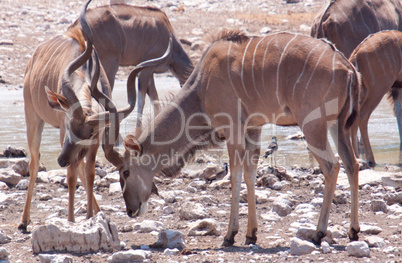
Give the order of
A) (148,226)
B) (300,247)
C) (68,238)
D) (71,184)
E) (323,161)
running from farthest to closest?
1. (71,184)
2. (148,226)
3. (323,161)
4. (68,238)
5. (300,247)

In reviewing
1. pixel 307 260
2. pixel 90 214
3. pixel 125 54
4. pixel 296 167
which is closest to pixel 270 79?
pixel 307 260

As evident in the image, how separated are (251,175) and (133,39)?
405 cm

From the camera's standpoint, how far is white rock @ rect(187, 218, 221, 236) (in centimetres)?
454

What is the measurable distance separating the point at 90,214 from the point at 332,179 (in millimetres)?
1949

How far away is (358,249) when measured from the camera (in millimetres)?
3766

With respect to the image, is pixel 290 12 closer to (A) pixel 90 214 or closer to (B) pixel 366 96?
(B) pixel 366 96

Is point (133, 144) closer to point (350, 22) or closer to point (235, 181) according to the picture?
point (235, 181)

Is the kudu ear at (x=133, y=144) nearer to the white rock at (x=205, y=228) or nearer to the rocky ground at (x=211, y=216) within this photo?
the rocky ground at (x=211, y=216)

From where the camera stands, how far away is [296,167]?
6.90 m

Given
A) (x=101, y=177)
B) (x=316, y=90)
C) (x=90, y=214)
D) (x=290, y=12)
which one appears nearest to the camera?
(x=316, y=90)

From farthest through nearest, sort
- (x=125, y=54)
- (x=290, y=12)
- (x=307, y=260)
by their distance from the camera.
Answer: (x=290, y=12) → (x=125, y=54) → (x=307, y=260)

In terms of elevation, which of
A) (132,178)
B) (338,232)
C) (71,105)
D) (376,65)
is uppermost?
(71,105)

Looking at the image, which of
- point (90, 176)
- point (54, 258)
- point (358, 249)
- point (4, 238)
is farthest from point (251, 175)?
point (4, 238)

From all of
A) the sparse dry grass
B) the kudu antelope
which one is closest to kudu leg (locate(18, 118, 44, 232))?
the kudu antelope
